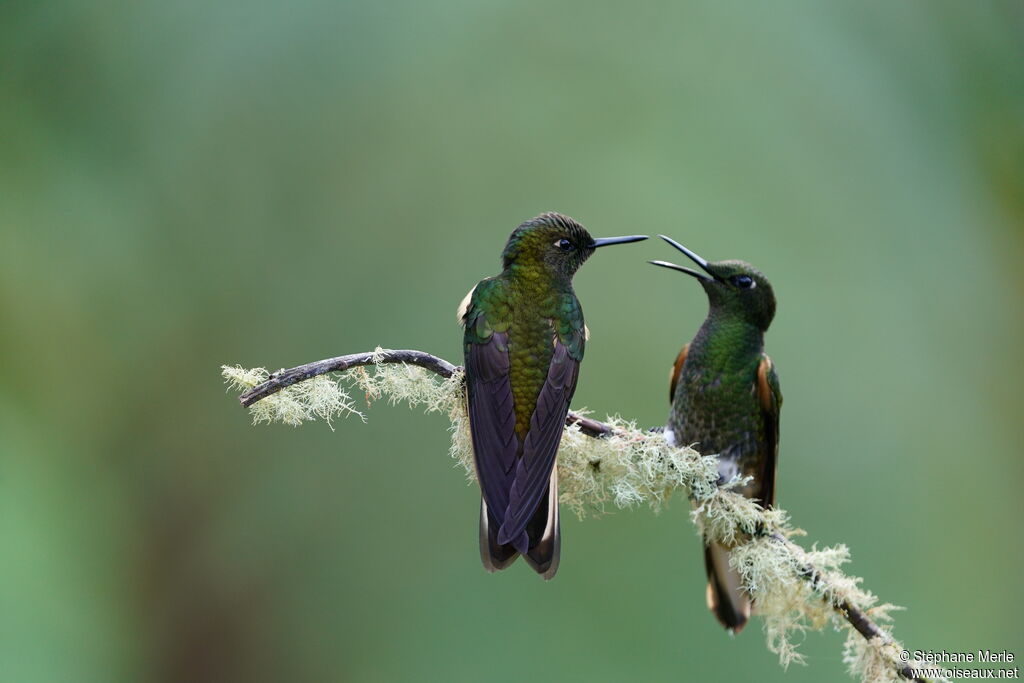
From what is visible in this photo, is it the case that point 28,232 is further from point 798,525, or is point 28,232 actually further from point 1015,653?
point 1015,653

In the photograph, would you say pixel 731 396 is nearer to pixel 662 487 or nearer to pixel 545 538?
pixel 662 487

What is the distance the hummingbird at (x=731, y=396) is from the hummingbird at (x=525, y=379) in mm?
710

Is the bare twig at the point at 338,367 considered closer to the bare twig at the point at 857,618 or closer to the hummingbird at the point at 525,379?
the hummingbird at the point at 525,379

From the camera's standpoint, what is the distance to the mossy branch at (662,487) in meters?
1.87

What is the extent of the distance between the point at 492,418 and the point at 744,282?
107 cm

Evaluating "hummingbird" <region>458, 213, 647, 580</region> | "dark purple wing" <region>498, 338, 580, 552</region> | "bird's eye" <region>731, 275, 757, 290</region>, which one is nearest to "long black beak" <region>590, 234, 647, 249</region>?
"hummingbird" <region>458, 213, 647, 580</region>

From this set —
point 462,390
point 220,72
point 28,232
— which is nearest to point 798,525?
point 462,390

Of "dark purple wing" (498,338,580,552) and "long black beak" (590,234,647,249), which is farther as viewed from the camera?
"long black beak" (590,234,647,249)

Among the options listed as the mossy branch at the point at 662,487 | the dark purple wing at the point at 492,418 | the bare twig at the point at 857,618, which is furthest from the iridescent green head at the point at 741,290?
Answer: the dark purple wing at the point at 492,418

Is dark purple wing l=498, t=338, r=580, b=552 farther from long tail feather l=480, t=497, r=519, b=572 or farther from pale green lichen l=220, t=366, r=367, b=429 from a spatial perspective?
pale green lichen l=220, t=366, r=367, b=429

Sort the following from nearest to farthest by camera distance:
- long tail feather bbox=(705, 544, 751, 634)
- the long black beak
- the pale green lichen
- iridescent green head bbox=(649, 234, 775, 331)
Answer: the long black beak → the pale green lichen → iridescent green head bbox=(649, 234, 775, 331) → long tail feather bbox=(705, 544, 751, 634)

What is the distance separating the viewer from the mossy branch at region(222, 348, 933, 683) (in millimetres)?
1868

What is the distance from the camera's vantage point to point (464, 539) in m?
4.35

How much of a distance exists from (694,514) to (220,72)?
376 centimetres
